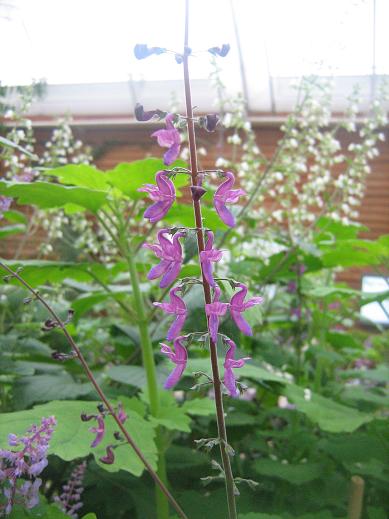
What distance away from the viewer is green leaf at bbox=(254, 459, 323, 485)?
4.18 feet

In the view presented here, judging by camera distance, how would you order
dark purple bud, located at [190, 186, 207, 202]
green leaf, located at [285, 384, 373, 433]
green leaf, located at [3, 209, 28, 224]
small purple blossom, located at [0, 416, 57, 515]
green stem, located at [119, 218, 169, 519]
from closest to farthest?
dark purple bud, located at [190, 186, 207, 202]
small purple blossom, located at [0, 416, 57, 515]
green stem, located at [119, 218, 169, 519]
green leaf, located at [285, 384, 373, 433]
green leaf, located at [3, 209, 28, 224]

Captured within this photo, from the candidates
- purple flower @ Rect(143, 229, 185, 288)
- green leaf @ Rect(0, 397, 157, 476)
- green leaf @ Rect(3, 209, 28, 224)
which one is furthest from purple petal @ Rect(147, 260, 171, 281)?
green leaf @ Rect(3, 209, 28, 224)

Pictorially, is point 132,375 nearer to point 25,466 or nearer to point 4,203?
point 4,203

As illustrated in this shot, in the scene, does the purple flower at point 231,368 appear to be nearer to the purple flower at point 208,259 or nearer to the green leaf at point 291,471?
the purple flower at point 208,259

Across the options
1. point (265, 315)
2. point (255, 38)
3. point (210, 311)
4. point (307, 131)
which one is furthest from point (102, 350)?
point (255, 38)

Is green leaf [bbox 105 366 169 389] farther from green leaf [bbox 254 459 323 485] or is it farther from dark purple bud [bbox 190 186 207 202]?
dark purple bud [bbox 190 186 207 202]

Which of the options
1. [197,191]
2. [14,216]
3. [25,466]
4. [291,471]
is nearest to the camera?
[197,191]

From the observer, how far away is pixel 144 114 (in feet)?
2.00

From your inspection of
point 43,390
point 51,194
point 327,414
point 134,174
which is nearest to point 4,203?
point 51,194

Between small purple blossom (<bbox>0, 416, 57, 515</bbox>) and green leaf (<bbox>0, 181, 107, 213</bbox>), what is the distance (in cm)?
53

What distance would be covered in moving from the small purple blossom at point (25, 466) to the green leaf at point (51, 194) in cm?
53

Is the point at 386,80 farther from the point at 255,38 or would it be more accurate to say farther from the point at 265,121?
the point at 265,121

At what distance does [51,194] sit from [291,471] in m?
0.82

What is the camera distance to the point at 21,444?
32.1 inches
